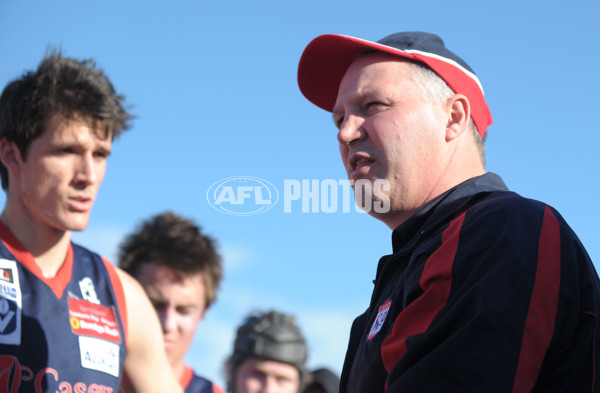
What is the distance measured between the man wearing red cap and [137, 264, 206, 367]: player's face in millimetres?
3108

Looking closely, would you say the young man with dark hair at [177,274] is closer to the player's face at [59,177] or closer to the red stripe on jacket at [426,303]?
the player's face at [59,177]

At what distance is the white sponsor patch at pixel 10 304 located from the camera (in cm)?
362

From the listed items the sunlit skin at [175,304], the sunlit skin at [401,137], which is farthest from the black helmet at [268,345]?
the sunlit skin at [401,137]

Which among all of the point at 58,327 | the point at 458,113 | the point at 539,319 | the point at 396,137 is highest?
the point at 458,113

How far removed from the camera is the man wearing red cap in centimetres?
174

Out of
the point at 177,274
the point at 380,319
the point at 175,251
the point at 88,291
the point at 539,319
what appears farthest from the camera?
the point at 175,251

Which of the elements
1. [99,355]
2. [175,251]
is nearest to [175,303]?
[175,251]

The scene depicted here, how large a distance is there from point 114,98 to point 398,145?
2480mm

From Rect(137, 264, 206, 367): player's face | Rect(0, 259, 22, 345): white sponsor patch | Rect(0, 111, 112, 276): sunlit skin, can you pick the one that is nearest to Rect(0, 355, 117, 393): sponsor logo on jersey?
Rect(0, 259, 22, 345): white sponsor patch

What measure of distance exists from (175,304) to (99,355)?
1.68 m

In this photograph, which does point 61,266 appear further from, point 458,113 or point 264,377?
point 458,113

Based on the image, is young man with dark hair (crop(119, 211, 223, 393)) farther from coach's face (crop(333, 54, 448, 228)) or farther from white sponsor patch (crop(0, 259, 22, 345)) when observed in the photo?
coach's face (crop(333, 54, 448, 228))

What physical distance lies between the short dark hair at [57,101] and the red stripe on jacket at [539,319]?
298cm

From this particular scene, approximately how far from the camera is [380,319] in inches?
85.5
